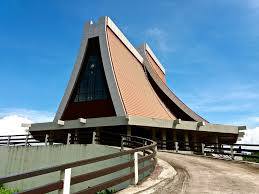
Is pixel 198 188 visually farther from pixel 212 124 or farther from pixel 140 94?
pixel 140 94

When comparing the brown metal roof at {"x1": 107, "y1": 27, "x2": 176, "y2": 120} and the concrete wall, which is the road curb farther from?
the brown metal roof at {"x1": 107, "y1": 27, "x2": 176, "y2": 120}

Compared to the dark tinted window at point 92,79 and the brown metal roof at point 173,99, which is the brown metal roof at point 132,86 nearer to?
the brown metal roof at point 173,99

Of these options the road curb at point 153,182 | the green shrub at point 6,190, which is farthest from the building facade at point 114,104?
the road curb at point 153,182

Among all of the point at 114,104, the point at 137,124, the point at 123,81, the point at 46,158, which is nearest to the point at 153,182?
the point at 46,158

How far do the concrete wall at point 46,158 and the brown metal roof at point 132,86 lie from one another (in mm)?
10255

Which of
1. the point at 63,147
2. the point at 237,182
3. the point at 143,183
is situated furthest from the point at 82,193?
the point at 63,147

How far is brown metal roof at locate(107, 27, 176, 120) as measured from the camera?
28.8 metres

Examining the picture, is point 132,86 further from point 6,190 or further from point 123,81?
point 6,190

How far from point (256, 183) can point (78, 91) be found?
25232 mm

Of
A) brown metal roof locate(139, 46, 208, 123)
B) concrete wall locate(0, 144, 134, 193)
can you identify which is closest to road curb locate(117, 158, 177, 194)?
concrete wall locate(0, 144, 134, 193)

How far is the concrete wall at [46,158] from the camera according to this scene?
14664 mm

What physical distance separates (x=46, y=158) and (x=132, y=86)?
1530 cm

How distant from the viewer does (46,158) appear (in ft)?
58.6

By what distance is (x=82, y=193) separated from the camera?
17.4 feet
